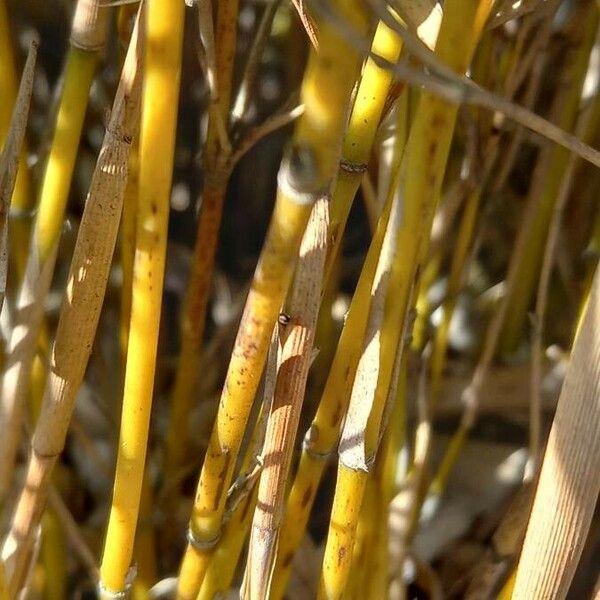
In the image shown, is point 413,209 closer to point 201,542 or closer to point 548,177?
point 201,542

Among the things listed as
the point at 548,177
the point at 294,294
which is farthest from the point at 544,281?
the point at 294,294

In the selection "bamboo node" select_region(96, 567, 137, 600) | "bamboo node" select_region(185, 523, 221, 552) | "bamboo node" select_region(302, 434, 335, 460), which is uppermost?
"bamboo node" select_region(302, 434, 335, 460)

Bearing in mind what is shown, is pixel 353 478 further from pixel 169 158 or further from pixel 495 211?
pixel 495 211

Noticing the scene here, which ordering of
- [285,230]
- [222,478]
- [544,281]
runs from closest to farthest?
[285,230] → [222,478] → [544,281]

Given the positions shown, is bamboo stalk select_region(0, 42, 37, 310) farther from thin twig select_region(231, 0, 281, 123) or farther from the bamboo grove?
thin twig select_region(231, 0, 281, 123)

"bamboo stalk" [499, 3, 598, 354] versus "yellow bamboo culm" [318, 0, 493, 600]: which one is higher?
"bamboo stalk" [499, 3, 598, 354]

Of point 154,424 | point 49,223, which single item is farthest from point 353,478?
point 154,424

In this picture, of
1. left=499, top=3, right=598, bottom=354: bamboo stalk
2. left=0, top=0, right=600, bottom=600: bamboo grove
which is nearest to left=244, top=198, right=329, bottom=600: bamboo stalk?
left=0, top=0, right=600, bottom=600: bamboo grove

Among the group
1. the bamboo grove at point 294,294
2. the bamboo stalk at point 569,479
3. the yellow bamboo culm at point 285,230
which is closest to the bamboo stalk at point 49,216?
the bamboo grove at point 294,294
